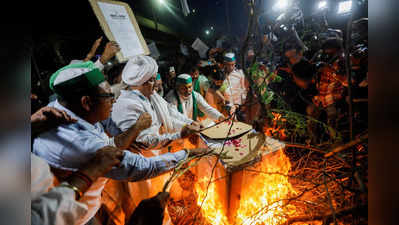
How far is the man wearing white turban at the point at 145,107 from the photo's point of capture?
8.58ft

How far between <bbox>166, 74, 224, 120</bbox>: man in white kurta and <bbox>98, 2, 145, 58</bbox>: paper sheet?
131 cm

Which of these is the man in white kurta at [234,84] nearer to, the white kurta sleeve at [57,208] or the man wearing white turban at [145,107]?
the man wearing white turban at [145,107]

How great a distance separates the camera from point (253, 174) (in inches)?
86.8

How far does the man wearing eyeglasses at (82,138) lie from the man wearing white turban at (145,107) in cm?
75

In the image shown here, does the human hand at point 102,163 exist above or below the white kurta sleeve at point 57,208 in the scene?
above

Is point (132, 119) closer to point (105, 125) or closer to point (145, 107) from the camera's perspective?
point (145, 107)

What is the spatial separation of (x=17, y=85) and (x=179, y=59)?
27.0 ft

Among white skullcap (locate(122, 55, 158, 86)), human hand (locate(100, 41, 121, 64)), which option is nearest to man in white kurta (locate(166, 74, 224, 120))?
white skullcap (locate(122, 55, 158, 86))

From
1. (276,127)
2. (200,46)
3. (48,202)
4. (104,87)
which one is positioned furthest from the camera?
(200,46)

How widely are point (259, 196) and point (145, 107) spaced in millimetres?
2137

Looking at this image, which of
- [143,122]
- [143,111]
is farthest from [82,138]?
[143,111]

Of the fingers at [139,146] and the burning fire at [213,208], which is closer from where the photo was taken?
the burning fire at [213,208]

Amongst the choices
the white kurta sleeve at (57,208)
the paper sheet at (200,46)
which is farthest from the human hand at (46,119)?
the paper sheet at (200,46)

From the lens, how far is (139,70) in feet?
9.30
